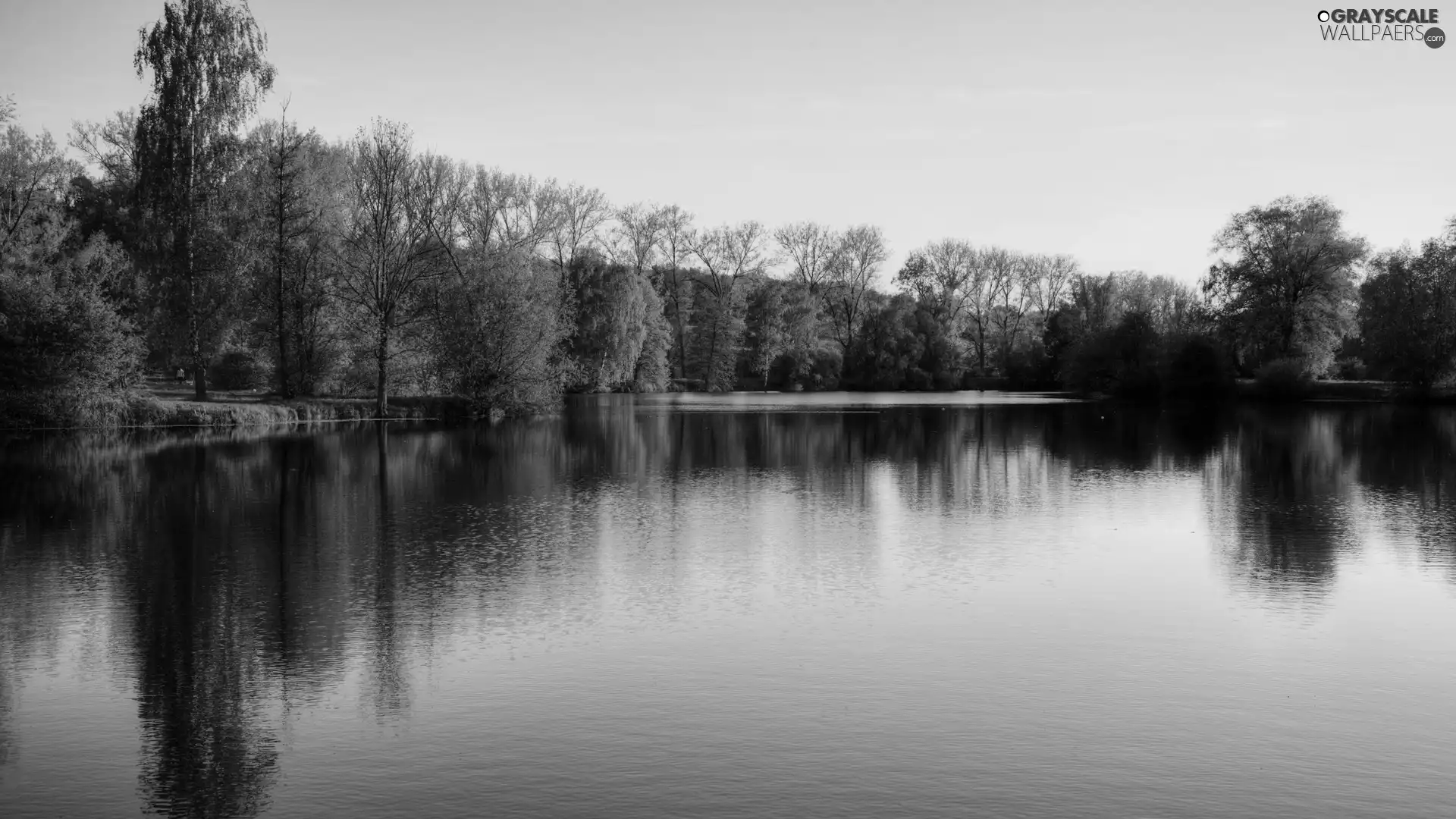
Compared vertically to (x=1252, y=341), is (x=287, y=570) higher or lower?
lower

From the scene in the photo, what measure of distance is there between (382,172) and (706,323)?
158 feet

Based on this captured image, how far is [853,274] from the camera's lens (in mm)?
103188

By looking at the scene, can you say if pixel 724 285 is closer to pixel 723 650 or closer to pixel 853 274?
pixel 853 274

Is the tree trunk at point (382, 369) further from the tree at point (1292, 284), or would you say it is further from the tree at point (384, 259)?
the tree at point (1292, 284)

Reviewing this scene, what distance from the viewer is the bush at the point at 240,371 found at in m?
53.6

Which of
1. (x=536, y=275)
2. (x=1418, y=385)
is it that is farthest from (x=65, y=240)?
(x=1418, y=385)

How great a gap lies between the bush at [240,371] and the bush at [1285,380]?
58.7 m

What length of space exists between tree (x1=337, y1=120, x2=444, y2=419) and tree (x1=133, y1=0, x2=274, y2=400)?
603 cm

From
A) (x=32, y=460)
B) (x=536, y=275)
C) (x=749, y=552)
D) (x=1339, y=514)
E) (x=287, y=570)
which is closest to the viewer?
(x=287, y=570)

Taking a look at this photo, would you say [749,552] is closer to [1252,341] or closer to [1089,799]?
[1089,799]

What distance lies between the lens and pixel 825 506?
22.2 metres

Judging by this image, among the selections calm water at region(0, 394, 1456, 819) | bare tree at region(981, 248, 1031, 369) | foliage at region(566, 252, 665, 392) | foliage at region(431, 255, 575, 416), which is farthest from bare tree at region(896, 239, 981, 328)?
calm water at region(0, 394, 1456, 819)

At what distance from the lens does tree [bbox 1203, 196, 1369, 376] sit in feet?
224

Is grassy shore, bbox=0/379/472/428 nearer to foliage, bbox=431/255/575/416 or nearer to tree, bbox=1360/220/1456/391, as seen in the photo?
foliage, bbox=431/255/575/416
